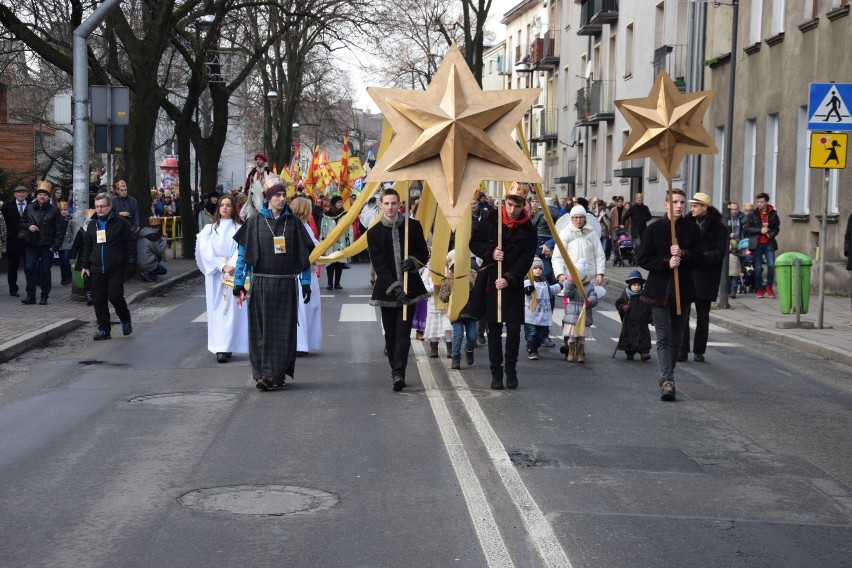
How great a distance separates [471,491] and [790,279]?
494 inches

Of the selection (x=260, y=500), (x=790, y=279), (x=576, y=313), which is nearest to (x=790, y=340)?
(x=790, y=279)

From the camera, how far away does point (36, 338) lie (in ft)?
46.9

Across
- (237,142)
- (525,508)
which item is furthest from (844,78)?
(237,142)

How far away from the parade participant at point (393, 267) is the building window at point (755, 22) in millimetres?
19380

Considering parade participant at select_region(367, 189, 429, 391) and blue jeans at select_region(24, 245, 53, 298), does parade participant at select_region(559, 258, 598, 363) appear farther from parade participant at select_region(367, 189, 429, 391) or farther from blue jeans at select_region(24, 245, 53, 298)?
blue jeans at select_region(24, 245, 53, 298)

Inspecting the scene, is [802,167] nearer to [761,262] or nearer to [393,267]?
[761,262]

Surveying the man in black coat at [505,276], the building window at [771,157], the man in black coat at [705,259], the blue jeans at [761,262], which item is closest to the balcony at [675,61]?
the building window at [771,157]

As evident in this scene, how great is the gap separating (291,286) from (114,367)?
94.7 inches

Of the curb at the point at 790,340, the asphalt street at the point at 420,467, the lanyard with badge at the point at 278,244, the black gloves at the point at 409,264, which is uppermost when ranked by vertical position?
the lanyard with badge at the point at 278,244

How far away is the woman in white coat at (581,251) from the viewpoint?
1352cm

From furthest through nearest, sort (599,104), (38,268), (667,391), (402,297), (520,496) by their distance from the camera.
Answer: (599,104) < (38,268) < (402,297) < (667,391) < (520,496)

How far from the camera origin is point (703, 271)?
1339 cm

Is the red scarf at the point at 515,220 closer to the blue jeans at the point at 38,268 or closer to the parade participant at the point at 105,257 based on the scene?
the parade participant at the point at 105,257

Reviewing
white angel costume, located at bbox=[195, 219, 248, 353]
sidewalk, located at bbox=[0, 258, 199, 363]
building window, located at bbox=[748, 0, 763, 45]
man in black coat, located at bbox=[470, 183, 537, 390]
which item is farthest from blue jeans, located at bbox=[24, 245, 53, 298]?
building window, located at bbox=[748, 0, 763, 45]
